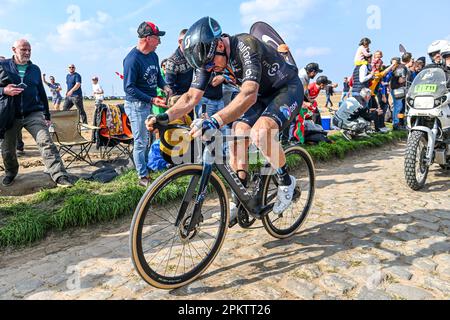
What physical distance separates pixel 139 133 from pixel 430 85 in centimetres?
491

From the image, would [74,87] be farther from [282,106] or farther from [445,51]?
[445,51]

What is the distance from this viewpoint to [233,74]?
138 inches

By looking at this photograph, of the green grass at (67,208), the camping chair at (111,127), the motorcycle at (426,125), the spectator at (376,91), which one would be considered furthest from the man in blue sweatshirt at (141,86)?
the spectator at (376,91)

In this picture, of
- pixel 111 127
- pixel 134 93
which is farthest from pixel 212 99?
pixel 111 127

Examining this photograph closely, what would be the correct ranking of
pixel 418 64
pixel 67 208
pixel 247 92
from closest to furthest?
pixel 247 92 < pixel 67 208 < pixel 418 64

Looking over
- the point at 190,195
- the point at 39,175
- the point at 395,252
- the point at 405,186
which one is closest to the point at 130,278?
the point at 190,195

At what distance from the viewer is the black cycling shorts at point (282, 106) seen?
343 centimetres

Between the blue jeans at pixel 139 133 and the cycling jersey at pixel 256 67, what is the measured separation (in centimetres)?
238

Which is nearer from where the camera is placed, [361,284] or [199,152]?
[361,284]

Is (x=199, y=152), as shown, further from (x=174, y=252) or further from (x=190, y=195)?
(x=174, y=252)

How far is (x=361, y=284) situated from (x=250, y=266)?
3.23 feet

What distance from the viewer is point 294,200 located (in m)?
3.92
